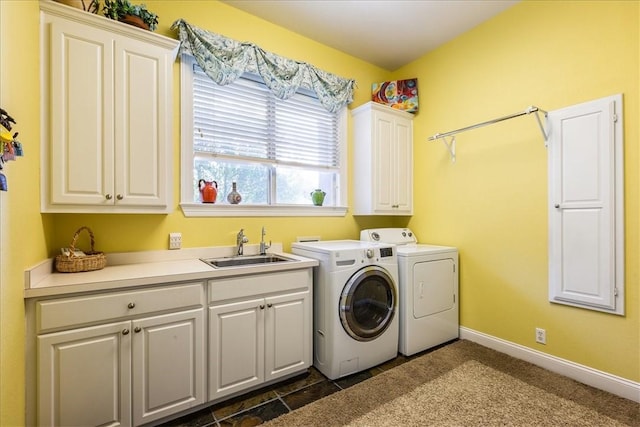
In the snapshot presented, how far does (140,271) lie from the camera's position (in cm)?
175

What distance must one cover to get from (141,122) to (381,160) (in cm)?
213

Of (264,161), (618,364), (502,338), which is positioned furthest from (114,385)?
(618,364)

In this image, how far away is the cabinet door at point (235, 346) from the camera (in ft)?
5.94

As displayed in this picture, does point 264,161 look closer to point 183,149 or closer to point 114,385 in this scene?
point 183,149

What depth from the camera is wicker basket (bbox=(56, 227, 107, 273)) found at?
1673mm

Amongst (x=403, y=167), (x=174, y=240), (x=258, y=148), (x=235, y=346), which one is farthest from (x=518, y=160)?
(x=174, y=240)

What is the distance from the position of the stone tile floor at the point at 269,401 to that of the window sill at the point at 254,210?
1.31m

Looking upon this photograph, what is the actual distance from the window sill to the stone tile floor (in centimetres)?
131

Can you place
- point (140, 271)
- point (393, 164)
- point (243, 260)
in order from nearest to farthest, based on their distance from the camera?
point (140, 271), point (243, 260), point (393, 164)

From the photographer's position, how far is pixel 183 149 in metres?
2.27

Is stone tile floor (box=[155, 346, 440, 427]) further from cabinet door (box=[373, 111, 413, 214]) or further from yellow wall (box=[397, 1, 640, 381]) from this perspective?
cabinet door (box=[373, 111, 413, 214])

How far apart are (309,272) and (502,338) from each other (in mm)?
1831

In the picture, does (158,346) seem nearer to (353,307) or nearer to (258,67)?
(353,307)

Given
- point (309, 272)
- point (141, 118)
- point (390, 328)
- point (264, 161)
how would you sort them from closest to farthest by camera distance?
point (141, 118) → point (309, 272) → point (390, 328) → point (264, 161)
